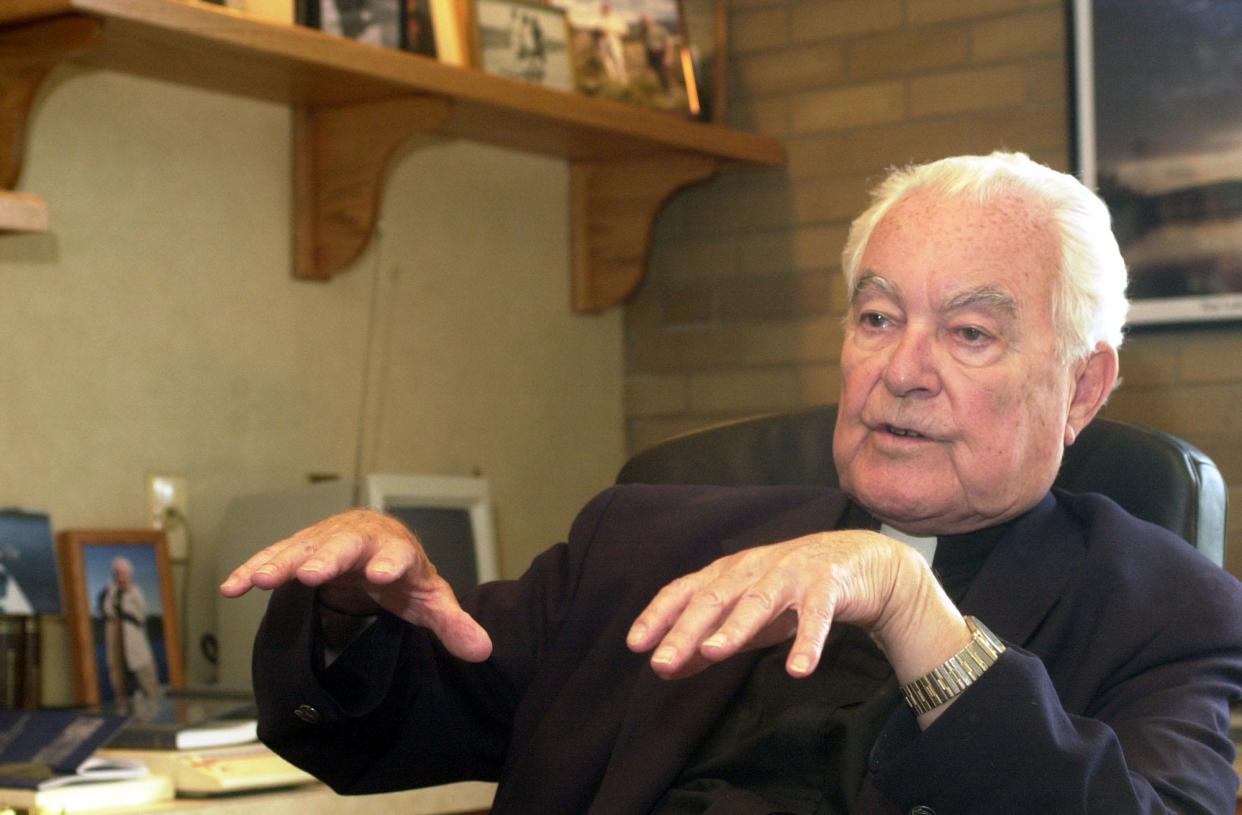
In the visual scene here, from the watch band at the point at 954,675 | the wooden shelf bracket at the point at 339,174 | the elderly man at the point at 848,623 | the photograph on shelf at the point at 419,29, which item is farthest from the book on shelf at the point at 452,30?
the watch band at the point at 954,675

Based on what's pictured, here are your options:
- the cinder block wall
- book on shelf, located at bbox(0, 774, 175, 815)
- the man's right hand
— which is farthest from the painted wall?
the man's right hand

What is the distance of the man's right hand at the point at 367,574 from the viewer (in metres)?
1.36

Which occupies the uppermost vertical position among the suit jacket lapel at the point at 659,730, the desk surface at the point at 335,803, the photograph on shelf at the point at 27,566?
the photograph on shelf at the point at 27,566

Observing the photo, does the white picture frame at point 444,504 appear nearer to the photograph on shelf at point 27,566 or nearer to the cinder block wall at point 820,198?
the photograph on shelf at point 27,566

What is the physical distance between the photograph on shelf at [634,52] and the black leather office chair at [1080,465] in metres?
1.16

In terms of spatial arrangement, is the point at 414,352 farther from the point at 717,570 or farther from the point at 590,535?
the point at 717,570

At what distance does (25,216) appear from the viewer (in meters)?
2.06

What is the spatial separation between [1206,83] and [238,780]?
76.4 inches

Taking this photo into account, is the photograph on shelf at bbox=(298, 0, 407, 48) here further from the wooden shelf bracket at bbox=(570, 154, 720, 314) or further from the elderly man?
the elderly man

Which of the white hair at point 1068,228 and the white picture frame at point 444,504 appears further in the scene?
the white picture frame at point 444,504

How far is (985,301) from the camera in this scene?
63.8 inches

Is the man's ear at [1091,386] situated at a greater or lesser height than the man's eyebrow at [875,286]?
lesser

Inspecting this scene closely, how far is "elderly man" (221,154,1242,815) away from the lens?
148 centimetres

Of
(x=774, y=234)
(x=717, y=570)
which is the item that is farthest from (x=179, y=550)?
(x=717, y=570)
